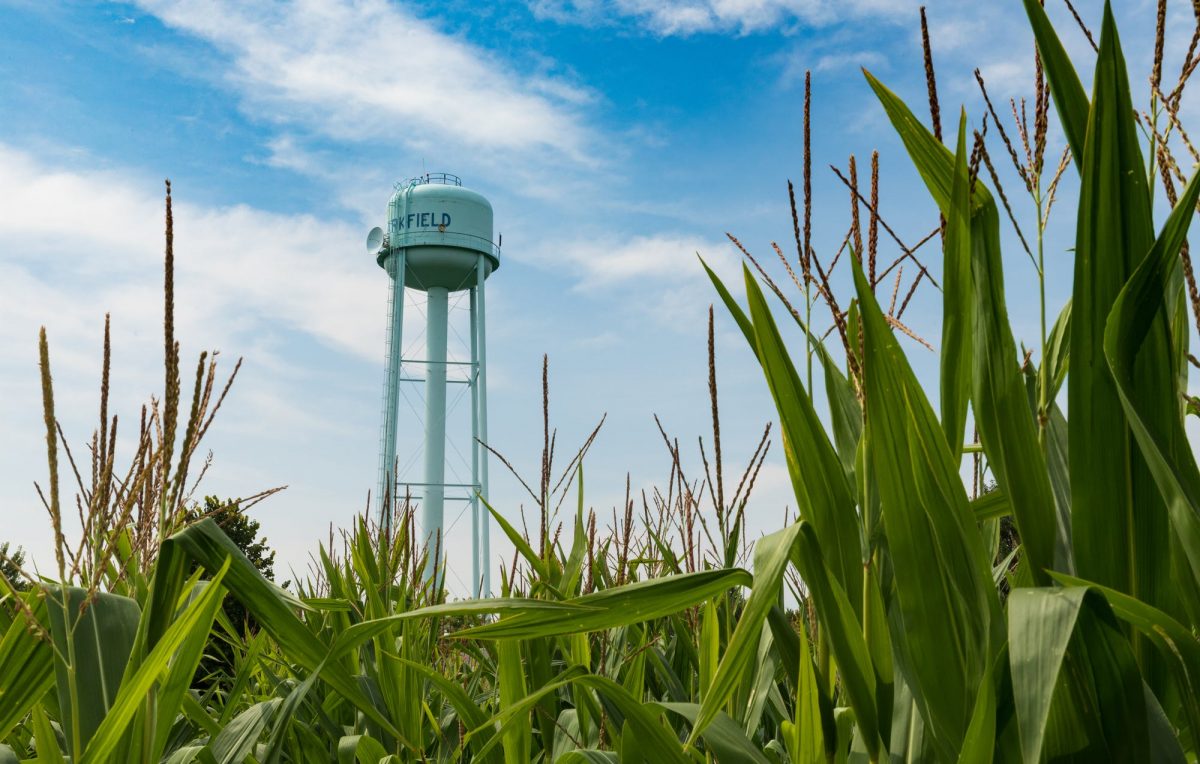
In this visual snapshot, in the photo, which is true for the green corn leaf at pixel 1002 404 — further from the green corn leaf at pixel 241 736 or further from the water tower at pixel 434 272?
the water tower at pixel 434 272

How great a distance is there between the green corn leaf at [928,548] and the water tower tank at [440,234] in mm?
19148

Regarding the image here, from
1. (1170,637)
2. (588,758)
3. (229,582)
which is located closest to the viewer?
(1170,637)

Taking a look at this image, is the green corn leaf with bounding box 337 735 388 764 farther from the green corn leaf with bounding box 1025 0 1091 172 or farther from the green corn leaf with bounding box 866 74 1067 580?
the green corn leaf with bounding box 1025 0 1091 172

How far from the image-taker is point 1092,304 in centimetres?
71

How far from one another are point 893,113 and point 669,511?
1311 millimetres

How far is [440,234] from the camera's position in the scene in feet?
63.6

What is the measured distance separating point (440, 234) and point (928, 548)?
19259mm

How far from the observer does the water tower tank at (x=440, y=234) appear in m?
19.5

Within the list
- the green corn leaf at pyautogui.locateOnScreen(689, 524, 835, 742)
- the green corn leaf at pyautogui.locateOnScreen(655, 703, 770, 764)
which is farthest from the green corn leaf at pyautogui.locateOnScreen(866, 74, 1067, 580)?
the green corn leaf at pyautogui.locateOnScreen(655, 703, 770, 764)

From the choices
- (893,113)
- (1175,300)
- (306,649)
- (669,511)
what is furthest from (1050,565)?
(669,511)

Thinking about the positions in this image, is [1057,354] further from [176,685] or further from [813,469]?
[176,685]

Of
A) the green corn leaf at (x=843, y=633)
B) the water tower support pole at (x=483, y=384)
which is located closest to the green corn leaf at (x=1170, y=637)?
the green corn leaf at (x=843, y=633)

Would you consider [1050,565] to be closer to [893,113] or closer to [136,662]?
[893,113]

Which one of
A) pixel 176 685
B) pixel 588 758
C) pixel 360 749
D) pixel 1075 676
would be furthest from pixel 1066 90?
pixel 360 749
